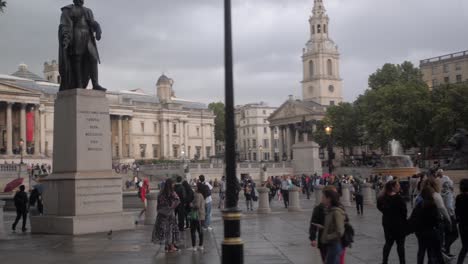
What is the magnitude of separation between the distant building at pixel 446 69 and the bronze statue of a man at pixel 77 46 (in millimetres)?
91502

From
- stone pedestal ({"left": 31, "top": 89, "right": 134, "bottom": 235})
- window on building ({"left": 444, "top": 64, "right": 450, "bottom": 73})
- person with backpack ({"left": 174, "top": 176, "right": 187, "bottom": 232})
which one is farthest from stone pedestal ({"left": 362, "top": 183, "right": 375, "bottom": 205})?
window on building ({"left": 444, "top": 64, "right": 450, "bottom": 73})

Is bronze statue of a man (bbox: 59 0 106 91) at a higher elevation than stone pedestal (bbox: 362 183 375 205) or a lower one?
higher

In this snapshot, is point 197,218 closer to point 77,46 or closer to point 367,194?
point 77,46

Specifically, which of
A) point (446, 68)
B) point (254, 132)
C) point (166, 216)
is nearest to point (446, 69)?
point (446, 68)

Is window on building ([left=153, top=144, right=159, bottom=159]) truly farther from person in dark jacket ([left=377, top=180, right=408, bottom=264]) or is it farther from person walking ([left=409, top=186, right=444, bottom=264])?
Result: person walking ([left=409, top=186, right=444, bottom=264])

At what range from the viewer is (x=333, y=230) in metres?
9.17

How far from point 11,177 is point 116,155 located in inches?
2255

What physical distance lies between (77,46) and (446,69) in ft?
329

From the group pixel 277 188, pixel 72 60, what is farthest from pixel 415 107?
pixel 72 60

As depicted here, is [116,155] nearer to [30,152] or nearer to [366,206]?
[30,152]

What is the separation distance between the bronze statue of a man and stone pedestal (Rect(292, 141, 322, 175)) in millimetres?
39361

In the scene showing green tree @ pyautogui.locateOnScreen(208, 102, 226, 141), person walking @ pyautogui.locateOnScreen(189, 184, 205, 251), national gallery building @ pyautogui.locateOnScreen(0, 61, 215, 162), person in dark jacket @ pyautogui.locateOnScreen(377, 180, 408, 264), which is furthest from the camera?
green tree @ pyautogui.locateOnScreen(208, 102, 226, 141)

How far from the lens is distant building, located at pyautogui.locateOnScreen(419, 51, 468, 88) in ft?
349

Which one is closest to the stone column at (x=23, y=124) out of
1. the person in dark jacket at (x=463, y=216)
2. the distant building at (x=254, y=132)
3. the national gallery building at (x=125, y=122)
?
the national gallery building at (x=125, y=122)
